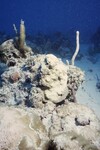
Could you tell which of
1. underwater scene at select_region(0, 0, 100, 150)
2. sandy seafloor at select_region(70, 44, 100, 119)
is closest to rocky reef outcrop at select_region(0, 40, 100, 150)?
underwater scene at select_region(0, 0, 100, 150)

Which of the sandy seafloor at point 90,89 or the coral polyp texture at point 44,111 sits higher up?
the sandy seafloor at point 90,89

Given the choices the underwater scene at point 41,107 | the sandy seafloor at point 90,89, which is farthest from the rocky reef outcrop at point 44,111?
the sandy seafloor at point 90,89

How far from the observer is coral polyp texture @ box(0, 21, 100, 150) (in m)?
2.92

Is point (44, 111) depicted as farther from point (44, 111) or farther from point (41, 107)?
point (41, 107)

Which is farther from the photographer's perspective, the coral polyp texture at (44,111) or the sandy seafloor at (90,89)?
the sandy seafloor at (90,89)

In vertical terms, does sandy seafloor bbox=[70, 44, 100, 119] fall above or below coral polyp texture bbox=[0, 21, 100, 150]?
A: above

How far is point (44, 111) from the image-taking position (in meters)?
3.94

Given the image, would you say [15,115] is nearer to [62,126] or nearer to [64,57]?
[62,126]

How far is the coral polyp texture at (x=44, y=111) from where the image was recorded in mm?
2920

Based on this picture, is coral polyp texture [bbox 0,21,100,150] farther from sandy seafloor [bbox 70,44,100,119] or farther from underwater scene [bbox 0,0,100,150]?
sandy seafloor [bbox 70,44,100,119]

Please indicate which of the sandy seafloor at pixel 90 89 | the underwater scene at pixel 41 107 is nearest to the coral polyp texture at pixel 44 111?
the underwater scene at pixel 41 107

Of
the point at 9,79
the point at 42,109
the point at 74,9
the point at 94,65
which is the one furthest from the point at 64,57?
the point at 74,9

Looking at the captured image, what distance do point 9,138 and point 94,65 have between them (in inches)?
363

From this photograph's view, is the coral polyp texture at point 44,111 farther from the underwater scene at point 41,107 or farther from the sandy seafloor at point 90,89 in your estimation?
the sandy seafloor at point 90,89
